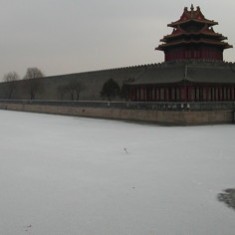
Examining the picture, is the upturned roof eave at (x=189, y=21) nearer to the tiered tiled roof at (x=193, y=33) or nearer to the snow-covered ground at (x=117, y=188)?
the tiered tiled roof at (x=193, y=33)

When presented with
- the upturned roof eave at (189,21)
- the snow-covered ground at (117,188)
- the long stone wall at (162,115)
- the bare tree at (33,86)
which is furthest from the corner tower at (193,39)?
the bare tree at (33,86)

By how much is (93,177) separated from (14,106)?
111ft

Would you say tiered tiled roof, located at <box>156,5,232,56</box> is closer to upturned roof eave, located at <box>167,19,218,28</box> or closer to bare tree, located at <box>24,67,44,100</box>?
upturned roof eave, located at <box>167,19,218,28</box>

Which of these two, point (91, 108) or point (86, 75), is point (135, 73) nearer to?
point (91, 108)

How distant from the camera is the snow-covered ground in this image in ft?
16.4

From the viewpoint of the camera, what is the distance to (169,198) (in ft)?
20.1

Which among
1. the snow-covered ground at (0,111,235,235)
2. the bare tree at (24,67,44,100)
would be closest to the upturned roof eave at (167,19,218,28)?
the snow-covered ground at (0,111,235,235)

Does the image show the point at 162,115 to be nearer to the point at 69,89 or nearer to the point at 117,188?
the point at 117,188

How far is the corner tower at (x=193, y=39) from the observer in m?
21.7

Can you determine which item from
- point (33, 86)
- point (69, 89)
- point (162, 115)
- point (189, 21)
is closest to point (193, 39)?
point (189, 21)

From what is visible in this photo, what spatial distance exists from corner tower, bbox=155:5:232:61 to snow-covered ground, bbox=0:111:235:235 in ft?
35.5

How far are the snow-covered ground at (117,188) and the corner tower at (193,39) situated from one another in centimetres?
1081

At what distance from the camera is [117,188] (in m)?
6.70

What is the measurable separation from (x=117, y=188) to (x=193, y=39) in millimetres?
16450
